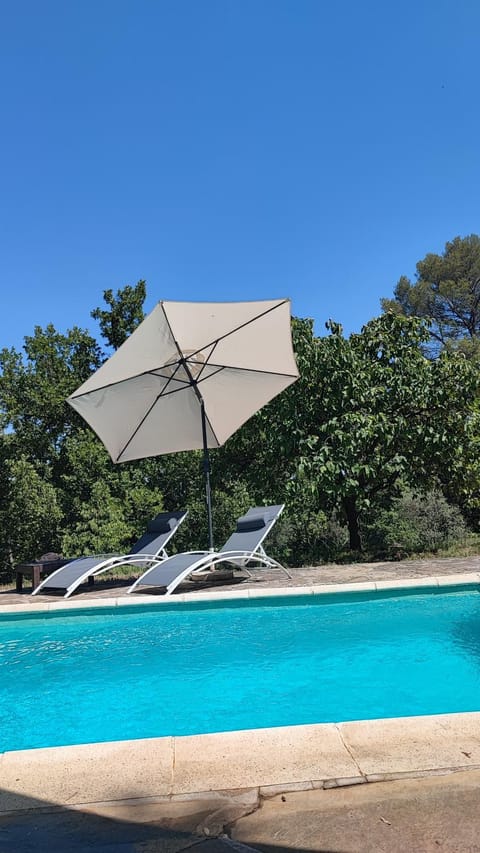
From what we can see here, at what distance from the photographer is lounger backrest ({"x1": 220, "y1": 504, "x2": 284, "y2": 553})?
834 cm

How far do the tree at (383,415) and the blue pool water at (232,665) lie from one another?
12.6 ft

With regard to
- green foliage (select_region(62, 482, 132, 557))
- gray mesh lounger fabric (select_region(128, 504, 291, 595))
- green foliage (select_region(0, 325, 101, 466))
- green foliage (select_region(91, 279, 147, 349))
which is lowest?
gray mesh lounger fabric (select_region(128, 504, 291, 595))

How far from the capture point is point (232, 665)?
4945 millimetres

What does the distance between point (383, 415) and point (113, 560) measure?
599cm

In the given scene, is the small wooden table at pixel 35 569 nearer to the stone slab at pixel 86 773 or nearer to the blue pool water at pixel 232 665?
the blue pool water at pixel 232 665

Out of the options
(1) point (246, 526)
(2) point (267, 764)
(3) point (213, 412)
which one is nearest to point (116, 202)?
(3) point (213, 412)

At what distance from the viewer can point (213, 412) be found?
390 inches

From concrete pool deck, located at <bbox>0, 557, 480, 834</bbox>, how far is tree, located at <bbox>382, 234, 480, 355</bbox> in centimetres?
2493

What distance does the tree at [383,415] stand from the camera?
1072 centimetres

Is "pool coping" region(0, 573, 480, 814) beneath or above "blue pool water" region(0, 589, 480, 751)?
above

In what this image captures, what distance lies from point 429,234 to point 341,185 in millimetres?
5426

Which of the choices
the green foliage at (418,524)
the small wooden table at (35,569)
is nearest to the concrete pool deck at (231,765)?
the small wooden table at (35,569)

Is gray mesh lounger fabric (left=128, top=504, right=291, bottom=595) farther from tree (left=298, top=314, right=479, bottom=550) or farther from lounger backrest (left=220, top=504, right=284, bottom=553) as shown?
tree (left=298, top=314, right=479, bottom=550)

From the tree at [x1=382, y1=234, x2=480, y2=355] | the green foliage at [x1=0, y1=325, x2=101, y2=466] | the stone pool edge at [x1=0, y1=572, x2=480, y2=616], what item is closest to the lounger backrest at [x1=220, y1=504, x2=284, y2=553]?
the stone pool edge at [x1=0, y1=572, x2=480, y2=616]
